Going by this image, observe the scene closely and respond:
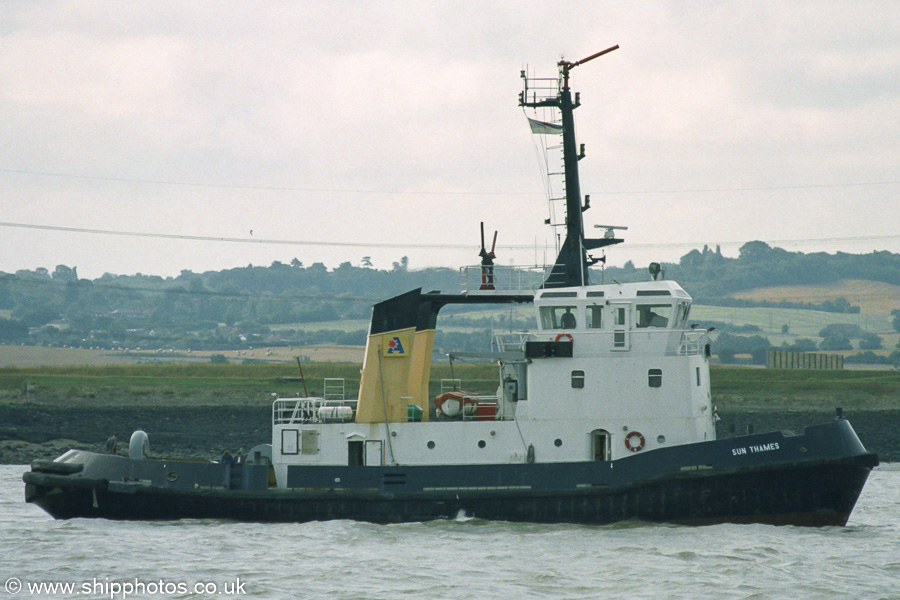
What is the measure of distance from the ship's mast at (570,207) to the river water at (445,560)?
5.21 m

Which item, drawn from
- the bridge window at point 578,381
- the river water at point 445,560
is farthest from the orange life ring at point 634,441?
the river water at point 445,560

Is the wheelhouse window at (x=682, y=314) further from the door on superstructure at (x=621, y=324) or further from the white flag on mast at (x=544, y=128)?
the white flag on mast at (x=544, y=128)

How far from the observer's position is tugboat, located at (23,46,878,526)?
60.1ft

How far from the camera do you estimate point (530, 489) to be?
1880cm

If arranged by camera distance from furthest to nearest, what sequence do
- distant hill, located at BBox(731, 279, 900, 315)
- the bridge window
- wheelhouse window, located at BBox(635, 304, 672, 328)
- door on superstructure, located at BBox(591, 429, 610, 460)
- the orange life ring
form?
1. distant hill, located at BBox(731, 279, 900, 315)
2. wheelhouse window, located at BBox(635, 304, 672, 328)
3. the bridge window
4. door on superstructure, located at BBox(591, 429, 610, 460)
5. the orange life ring

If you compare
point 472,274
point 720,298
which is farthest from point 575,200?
point 720,298

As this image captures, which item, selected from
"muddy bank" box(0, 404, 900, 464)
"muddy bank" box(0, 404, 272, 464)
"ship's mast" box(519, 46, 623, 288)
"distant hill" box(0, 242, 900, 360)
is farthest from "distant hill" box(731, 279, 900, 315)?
"ship's mast" box(519, 46, 623, 288)

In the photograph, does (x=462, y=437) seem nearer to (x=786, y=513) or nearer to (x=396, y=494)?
(x=396, y=494)

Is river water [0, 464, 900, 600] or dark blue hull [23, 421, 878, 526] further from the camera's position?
dark blue hull [23, 421, 878, 526]

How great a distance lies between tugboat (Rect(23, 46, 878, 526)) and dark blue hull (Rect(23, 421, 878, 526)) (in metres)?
0.03

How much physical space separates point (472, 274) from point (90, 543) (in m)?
8.83

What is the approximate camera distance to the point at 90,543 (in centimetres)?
1777

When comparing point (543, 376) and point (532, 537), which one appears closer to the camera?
point (532, 537)

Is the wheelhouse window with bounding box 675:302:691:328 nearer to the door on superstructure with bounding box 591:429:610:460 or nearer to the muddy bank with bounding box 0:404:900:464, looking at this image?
the door on superstructure with bounding box 591:429:610:460
